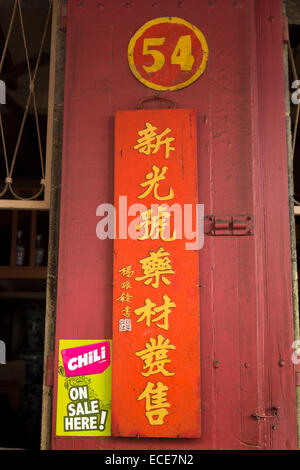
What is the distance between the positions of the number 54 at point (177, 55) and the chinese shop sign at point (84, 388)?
172cm

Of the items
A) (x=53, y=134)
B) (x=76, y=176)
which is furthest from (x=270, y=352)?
(x=53, y=134)

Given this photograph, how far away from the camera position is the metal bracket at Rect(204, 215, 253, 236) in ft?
8.60

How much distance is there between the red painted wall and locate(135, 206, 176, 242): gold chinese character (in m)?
0.24

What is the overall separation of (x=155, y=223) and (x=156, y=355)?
0.75 metres

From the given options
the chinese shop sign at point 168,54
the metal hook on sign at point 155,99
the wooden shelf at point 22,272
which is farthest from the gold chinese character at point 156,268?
the wooden shelf at point 22,272

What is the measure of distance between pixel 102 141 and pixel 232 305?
127 cm

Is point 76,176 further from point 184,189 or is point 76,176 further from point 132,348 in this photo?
point 132,348

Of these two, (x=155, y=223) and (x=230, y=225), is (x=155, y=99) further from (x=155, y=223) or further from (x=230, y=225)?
(x=230, y=225)

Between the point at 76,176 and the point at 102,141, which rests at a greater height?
the point at 102,141

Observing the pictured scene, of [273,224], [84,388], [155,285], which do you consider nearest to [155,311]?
[155,285]

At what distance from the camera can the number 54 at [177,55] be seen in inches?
109

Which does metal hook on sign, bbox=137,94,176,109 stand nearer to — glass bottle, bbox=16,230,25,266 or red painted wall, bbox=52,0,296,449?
red painted wall, bbox=52,0,296,449

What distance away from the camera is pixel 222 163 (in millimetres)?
2695
